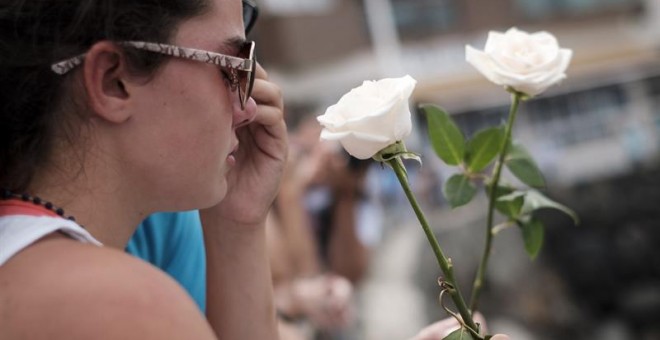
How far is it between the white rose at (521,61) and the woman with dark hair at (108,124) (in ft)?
1.05

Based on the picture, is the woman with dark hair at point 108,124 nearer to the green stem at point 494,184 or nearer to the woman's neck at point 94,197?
the woman's neck at point 94,197

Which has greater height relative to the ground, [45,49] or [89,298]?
[45,49]

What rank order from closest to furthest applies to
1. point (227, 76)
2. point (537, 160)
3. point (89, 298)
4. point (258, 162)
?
point (89, 298) < point (227, 76) < point (258, 162) < point (537, 160)

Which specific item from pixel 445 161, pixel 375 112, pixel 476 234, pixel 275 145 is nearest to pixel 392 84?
pixel 375 112

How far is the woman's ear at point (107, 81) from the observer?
0.92m

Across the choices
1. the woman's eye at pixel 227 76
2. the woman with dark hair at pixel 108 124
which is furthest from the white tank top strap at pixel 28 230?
the woman's eye at pixel 227 76

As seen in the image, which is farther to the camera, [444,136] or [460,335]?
[444,136]

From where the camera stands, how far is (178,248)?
134 centimetres

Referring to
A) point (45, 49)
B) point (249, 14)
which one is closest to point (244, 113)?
point (249, 14)

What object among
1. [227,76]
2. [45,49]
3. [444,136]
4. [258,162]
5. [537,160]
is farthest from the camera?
[537,160]

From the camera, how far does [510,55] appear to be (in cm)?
112

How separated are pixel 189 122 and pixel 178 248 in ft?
1.34

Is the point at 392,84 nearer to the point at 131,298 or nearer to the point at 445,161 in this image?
the point at 445,161

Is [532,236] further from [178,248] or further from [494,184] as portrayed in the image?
[178,248]
